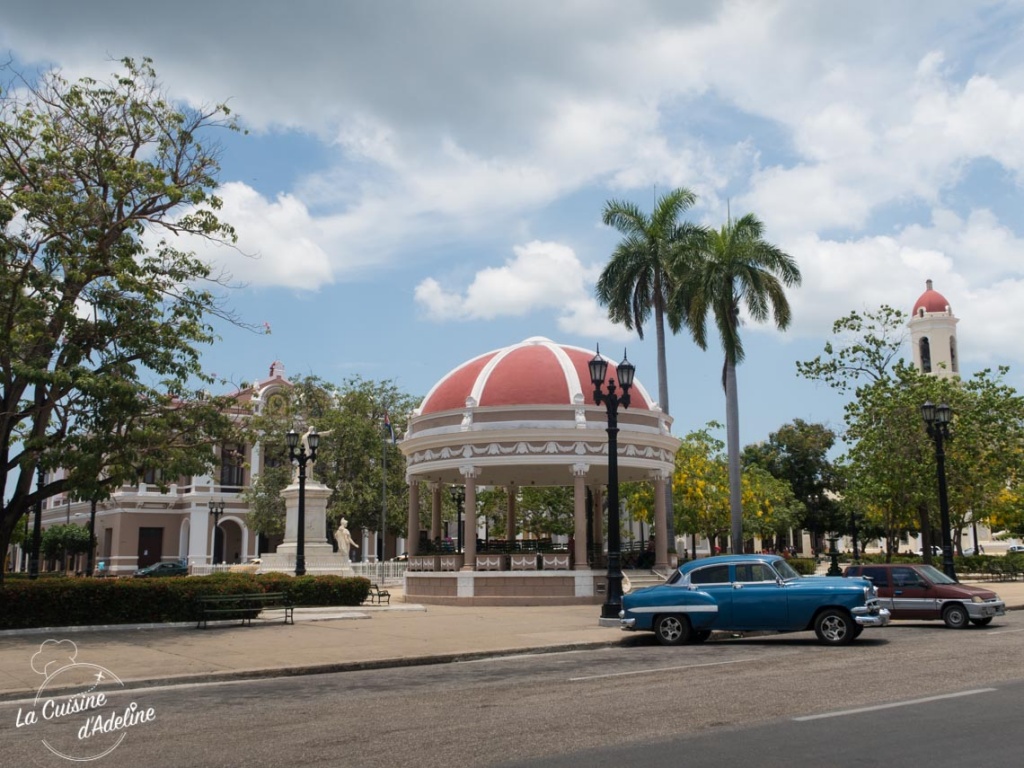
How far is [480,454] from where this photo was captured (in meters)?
31.3

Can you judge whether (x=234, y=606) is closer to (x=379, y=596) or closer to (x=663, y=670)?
(x=379, y=596)

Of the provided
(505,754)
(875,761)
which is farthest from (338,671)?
(875,761)

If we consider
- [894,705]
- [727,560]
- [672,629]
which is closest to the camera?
[894,705]

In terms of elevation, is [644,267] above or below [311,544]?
above

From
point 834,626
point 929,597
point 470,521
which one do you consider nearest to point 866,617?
point 834,626

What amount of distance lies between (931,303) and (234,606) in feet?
272

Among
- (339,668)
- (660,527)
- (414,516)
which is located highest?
(414,516)

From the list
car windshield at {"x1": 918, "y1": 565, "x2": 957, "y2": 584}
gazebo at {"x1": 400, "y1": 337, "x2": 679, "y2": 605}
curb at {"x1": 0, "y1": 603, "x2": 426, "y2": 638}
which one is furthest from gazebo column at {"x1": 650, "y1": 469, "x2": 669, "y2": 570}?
car windshield at {"x1": 918, "y1": 565, "x2": 957, "y2": 584}

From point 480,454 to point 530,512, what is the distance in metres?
25.4

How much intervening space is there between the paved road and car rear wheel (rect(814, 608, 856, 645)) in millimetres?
1115

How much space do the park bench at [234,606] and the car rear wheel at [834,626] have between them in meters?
12.0

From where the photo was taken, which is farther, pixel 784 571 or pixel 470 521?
pixel 470 521

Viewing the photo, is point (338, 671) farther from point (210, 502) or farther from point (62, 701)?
point (210, 502)

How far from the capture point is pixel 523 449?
30828 millimetres
